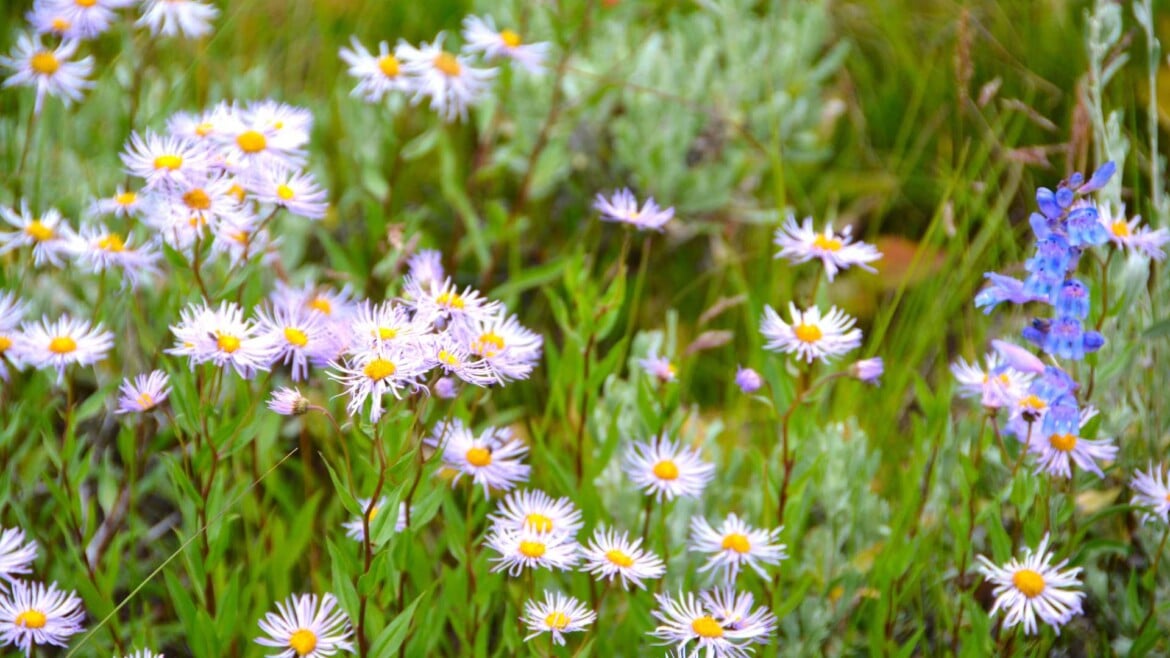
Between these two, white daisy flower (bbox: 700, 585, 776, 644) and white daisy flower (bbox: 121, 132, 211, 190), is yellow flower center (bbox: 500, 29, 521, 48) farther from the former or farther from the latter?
white daisy flower (bbox: 700, 585, 776, 644)

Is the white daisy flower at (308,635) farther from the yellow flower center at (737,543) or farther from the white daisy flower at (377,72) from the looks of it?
the white daisy flower at (377,72)

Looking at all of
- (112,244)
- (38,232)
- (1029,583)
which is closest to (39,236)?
(38,232)

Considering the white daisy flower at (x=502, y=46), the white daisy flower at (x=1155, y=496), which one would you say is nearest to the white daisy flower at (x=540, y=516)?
the white daisy flower at (x=1155, y=496)

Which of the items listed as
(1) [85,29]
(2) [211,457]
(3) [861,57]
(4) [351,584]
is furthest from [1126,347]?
(3) [861,57]

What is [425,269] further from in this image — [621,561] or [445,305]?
[621,561]

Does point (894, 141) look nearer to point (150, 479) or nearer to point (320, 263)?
point (320, 263)

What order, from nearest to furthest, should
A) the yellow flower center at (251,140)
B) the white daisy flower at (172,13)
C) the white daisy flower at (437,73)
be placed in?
the yellow flower center at (251,140), the white daisy flower at (172,13), the white daisy flower at (437,73)

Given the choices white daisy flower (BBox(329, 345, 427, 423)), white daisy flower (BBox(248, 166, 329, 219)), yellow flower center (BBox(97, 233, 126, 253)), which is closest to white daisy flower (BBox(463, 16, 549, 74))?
white daisy flower (BBox(248, 166, 329, 219))
